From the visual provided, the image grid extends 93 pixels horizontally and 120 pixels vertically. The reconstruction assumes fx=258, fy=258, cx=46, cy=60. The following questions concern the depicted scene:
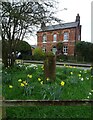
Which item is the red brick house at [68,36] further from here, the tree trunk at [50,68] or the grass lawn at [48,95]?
the grass lawn at [48,95]

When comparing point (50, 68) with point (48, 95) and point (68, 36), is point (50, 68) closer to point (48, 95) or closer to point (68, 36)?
point (48, 95)

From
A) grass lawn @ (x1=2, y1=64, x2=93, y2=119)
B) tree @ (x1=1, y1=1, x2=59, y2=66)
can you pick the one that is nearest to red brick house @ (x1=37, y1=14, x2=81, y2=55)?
tree @ (x1=1, y1=1, x2=59, y2=66)

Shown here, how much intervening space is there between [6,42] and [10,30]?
617 millimetres

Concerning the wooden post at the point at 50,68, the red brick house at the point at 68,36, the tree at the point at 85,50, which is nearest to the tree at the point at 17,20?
the wooden post at the point at 50,68

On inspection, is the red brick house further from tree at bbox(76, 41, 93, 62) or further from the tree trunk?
the tree trunk

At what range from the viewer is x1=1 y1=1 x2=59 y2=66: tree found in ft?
34.3

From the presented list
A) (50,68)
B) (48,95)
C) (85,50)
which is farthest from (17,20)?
(85,50)

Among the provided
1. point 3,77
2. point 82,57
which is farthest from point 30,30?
point 82,57

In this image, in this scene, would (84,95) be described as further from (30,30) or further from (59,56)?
(59,56)

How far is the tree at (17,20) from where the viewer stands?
34.3ft

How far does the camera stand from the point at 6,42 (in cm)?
1237

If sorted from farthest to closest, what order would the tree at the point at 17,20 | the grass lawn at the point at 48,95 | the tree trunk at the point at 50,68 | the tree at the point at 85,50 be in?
the tree at the point at 85,50
the tree at the point at 17,20
the tree trunk at the point at 50,68
the grass lawn at the point at 48,95

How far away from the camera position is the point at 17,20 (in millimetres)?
11164

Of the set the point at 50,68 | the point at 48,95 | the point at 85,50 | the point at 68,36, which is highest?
the point at 68,36
